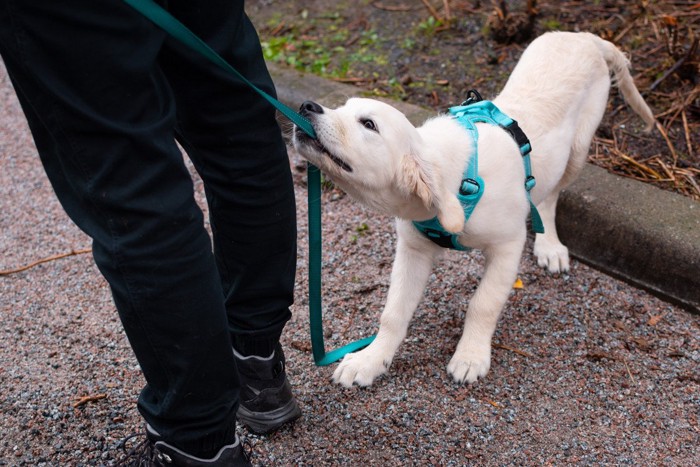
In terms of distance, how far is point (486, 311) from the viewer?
8.20 ft

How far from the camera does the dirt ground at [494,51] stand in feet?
11.6

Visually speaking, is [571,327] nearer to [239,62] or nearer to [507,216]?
[507,216]

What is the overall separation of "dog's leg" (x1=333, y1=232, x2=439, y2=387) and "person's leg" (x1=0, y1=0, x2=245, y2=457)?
0.81m

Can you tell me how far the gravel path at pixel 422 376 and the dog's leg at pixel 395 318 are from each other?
54 millimetres

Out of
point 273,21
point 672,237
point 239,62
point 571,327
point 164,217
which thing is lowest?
point 273,21

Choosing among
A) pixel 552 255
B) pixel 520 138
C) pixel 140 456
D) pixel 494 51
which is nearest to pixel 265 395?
pixel 140 456

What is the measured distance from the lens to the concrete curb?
9.20ft

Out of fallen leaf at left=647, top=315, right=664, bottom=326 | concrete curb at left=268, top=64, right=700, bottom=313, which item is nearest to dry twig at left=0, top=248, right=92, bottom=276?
concrete curb at left=268, top=64, right=700, bottom=313

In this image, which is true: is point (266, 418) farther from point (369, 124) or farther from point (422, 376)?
point (369, 124)

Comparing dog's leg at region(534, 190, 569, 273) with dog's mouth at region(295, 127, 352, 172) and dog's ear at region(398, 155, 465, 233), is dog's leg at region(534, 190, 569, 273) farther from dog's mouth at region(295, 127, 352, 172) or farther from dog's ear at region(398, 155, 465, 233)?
dog's mouth at region(295, 127, 352, 172)

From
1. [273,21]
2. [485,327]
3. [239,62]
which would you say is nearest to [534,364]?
[485,327]

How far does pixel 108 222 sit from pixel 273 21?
4.18 metres

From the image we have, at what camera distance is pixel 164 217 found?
4.74ft

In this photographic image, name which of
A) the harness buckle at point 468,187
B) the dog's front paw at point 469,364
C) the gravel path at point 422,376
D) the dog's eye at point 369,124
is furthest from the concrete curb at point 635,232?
the dog's eye at point 369,124
